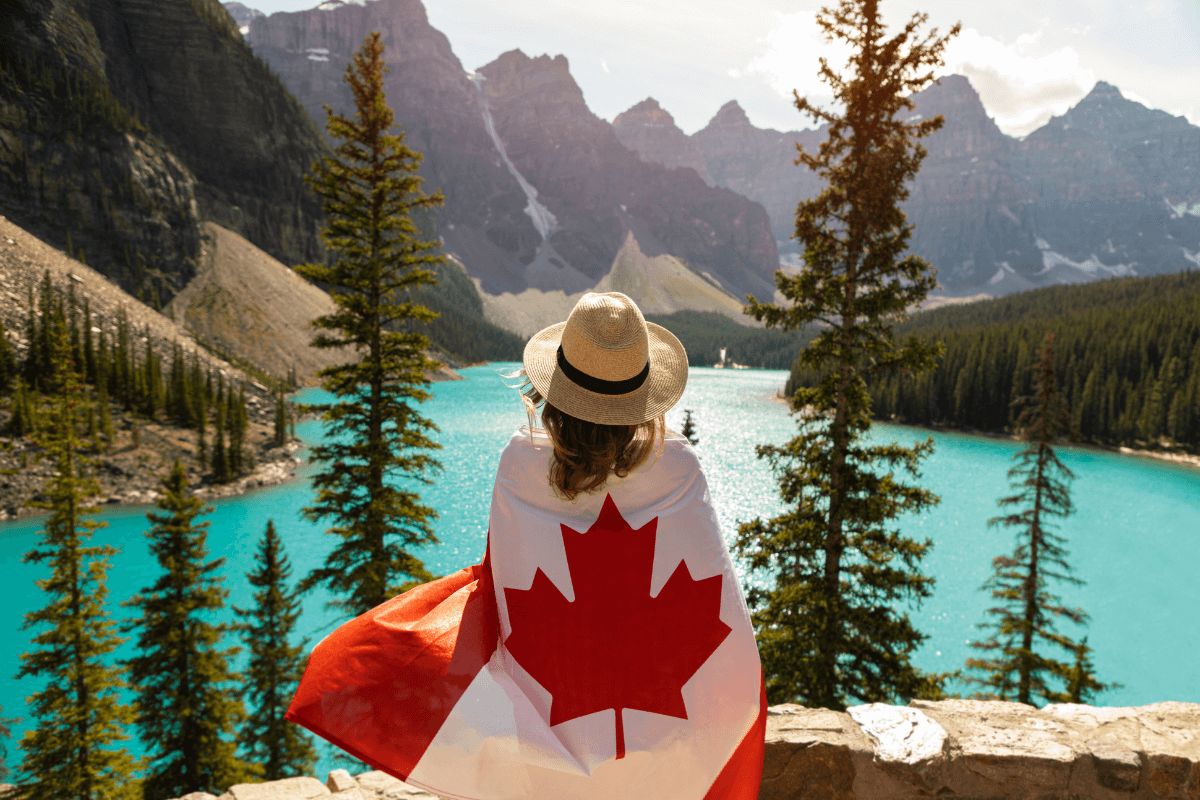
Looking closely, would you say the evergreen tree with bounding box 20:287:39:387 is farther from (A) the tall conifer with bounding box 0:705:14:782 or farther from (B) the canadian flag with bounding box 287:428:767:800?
(B) the canadian flag with bounding box 287:428:767:800

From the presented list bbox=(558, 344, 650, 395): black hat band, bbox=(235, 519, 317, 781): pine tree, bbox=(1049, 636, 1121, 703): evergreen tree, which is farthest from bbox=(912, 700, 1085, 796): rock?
bbox=(235, 519, 317, 781): pine tree

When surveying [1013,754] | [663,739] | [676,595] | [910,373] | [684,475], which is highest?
[910,373]

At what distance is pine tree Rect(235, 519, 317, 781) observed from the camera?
45.5 ft

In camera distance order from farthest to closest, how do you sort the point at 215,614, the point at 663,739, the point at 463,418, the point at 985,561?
the point at 463,418, the point at 985,561, the point at 215,614, the point at 663,739

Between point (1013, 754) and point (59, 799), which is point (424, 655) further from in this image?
point (59, 799)

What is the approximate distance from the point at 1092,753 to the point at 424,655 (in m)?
4.20

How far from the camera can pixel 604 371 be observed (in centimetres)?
197

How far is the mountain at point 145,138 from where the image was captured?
2992 inches

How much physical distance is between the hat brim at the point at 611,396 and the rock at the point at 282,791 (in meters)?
3.30

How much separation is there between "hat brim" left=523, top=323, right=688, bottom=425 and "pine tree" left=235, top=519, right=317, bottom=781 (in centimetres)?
1415

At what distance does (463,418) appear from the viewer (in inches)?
2488

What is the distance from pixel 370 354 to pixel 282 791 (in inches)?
417

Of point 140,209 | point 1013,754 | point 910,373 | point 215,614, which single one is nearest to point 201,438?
point 215,614

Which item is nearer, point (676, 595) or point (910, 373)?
point (676, 595)
